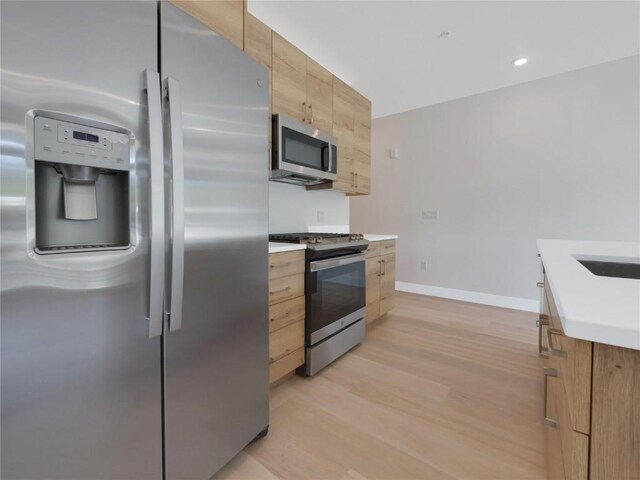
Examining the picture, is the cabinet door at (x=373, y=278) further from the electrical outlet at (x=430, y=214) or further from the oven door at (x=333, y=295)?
the electrical outlet at (x=430, y=214)

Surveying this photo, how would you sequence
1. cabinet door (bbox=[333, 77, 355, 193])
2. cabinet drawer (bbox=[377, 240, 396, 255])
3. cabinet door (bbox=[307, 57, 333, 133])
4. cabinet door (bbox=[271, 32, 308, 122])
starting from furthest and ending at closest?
cabinet drawer (bbox=[377, 240, 396, 255]), cabinet door (bbox=[333, 77, 355, 193]), cabinet door (bbox=[307, 57, 333, 133]), cabinet door (bbox=[271, 32, 308, 122])

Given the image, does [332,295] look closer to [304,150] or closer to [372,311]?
[372,311]

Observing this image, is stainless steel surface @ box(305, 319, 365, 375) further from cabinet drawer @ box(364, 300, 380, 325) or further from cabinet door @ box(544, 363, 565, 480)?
cabinet door @ box(544, 363, 565, 480)

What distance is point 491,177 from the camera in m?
3.53

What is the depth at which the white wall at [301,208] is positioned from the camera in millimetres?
2459

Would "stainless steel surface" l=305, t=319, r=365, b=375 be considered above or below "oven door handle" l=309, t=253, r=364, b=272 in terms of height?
below

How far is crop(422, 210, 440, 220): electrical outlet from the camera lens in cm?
395

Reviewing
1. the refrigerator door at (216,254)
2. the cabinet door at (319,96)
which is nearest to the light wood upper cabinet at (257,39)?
the cabinet door at (319,96)

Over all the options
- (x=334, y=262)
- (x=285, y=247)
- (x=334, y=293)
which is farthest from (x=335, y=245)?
(x=285, y=247)

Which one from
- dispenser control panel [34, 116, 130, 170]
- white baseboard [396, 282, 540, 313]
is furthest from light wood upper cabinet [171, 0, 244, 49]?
white baseboard [396, 282, 540, 313]

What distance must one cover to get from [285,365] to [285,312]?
1.09 ft

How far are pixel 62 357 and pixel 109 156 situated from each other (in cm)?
54

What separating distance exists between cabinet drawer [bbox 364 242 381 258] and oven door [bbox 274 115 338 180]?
0.70 m

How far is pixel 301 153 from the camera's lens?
2168 mm
